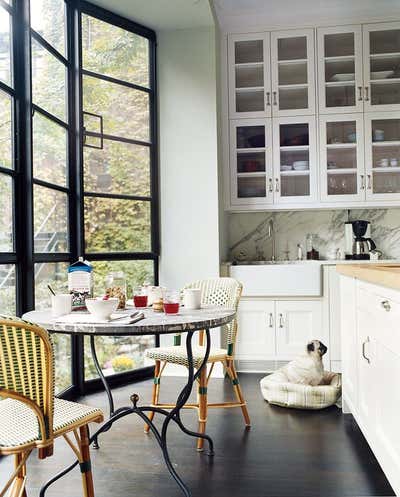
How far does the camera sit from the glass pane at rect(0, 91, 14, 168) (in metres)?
2.58

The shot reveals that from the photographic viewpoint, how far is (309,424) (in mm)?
2867

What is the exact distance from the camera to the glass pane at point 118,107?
11.9 ft

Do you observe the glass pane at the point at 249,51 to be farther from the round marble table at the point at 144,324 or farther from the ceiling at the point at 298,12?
the round marble table at the point at 144,324

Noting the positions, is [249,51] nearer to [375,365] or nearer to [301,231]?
[301,231]

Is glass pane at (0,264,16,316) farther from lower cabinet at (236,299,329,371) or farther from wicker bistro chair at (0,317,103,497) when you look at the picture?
lower cabinet at (236,299,329,371)

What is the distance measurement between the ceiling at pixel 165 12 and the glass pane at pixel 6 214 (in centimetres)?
172

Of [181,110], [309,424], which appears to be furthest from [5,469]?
[181,110]

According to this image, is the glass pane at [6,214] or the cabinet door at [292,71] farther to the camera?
the cabinet door at [292,71]

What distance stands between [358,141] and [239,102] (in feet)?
3.48

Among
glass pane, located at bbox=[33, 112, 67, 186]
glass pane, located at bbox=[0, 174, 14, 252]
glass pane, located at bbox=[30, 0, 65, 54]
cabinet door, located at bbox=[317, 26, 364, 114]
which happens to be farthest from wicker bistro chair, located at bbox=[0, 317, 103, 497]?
cabinet door, located at bbox=[317, 26, 364, 114]

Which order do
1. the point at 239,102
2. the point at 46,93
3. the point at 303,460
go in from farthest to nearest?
1. the point at 239,102
2. the point at 46,93
3. the point at 303,460

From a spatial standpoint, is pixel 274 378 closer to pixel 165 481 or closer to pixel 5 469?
pixel 165 481

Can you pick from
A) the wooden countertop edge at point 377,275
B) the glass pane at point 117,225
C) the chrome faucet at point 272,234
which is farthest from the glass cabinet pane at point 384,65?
the glass pane at point 117,225

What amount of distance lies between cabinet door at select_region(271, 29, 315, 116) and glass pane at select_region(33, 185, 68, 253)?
6.65 feet
